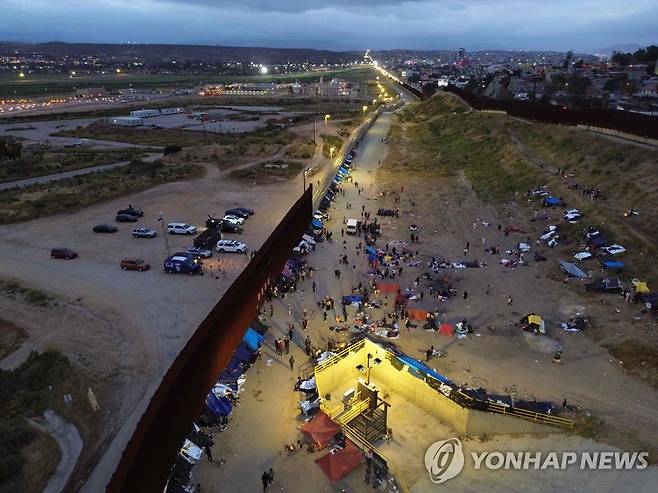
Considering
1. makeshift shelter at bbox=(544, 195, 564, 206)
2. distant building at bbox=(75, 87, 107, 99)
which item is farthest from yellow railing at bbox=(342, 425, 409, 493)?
distant building at bbox=(75, 87, 107, 99)

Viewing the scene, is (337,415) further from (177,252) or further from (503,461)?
(177,252)

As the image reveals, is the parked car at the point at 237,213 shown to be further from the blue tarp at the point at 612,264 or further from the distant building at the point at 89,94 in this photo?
the distant building at the point at 89,94

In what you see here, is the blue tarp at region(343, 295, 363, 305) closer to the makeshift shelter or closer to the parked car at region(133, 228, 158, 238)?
the parked car at region(133, 228, 158, 238)

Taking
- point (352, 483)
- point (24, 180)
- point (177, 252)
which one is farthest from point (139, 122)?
point (352, 483)

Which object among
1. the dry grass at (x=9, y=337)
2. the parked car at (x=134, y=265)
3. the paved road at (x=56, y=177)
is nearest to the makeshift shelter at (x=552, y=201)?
the parked car at (x=134, y=265)

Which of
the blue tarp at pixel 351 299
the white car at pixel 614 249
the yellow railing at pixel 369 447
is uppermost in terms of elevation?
the white car at pixel 614 249

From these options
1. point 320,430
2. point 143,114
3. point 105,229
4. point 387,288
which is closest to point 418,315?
point 387,288
